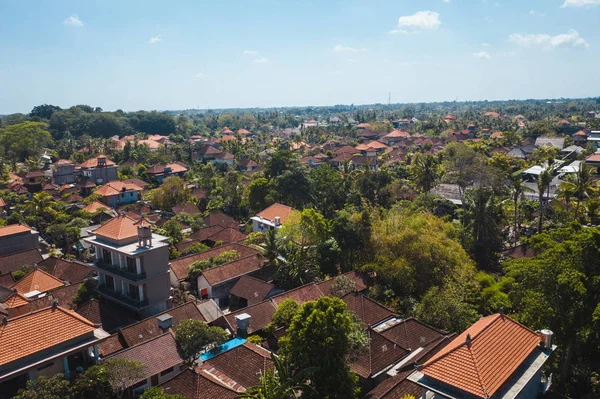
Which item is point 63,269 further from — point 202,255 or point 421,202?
point 421,202

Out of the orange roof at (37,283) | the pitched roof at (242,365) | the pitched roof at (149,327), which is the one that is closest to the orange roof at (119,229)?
the orange roof at (37,283)

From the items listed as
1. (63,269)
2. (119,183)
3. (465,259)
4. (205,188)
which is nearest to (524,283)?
(465,259)

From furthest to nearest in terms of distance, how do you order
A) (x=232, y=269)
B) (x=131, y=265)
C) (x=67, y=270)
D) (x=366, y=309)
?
(x=67, y=270) → (x=232, y=269) → (x=131, y=265) → (x=366, y=309)

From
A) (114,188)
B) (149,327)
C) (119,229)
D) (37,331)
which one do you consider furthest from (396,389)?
(114,188)

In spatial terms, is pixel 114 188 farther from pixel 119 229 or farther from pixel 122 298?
pixel 122 298

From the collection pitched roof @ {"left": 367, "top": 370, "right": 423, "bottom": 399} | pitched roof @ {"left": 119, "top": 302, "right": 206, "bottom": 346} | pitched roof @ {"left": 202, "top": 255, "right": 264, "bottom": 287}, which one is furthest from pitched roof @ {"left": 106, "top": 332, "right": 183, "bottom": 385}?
pitched roof @ {"left": 367, "top": 370, "right": 423, "bottom": 399}

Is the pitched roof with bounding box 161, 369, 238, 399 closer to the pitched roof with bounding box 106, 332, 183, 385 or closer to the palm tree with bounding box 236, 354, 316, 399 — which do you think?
the pitched roof with bounding box 106, 332, 183, 385

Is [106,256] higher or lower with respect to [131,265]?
higher

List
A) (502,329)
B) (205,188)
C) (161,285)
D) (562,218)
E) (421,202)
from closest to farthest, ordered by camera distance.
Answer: (502,329) → (161,285) → (562,218) → (421,202) → (205,188)
